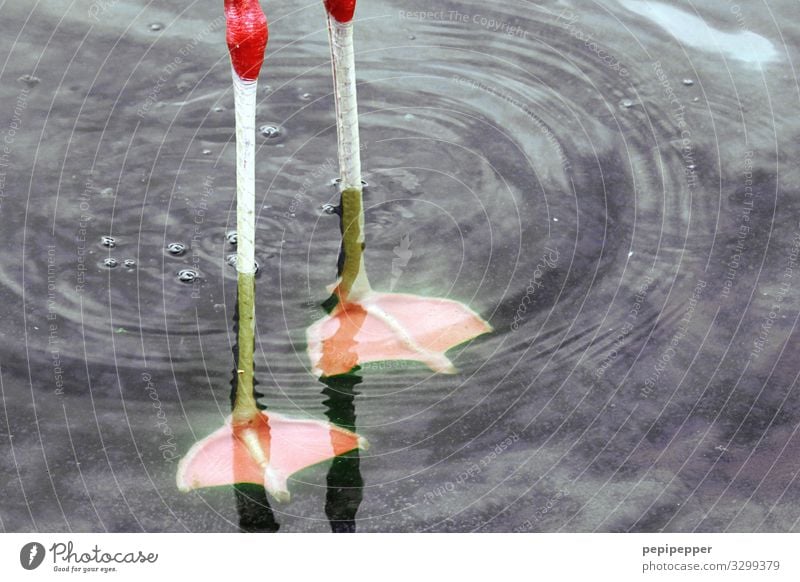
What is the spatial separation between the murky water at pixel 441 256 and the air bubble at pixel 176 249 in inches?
0.4

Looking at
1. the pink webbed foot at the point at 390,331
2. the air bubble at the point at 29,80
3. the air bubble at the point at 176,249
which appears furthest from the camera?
the air bubble at the point at 29,80

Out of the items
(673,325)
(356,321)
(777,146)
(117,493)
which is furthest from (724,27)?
(117,493)

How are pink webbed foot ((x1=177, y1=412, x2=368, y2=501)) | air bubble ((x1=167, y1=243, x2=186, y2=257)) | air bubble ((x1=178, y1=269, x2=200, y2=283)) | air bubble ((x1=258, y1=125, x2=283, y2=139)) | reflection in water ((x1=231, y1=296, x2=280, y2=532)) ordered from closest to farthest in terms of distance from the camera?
reflection in water ((x1=231, y1=296, x2=280, y2=532)), pink webbed foot ((x1=177, y1=412, x2=368, y2=501)), air bubble ((x1=178, y1=269, x2=200, y2=283)), air bubble ((x1=167, y1=243, x2=186, y2=257)), air bubble ((x1=258, y1=125, x2=283, y2=139))

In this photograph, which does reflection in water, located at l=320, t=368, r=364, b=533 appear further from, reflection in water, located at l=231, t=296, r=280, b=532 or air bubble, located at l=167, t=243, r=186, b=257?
air bubble, located at l=167, t=243, r=186, b=257

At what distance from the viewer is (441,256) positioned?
204 inches

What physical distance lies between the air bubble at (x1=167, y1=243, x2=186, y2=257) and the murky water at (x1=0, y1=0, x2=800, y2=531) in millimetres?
11

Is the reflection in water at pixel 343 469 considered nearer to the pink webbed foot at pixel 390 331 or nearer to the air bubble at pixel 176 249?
the pink webbed foot at pixel 390 331

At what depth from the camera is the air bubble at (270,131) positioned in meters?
5.72

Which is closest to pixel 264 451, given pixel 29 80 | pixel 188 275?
pixel 188 275

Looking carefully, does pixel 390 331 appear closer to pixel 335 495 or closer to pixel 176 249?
pixel 335 495

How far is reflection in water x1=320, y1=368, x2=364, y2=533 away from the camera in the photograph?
14.2ft

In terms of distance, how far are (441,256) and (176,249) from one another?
2.85 feet

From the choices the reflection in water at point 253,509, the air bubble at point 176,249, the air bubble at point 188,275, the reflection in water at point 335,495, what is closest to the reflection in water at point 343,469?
the reflection in water at point 335,495

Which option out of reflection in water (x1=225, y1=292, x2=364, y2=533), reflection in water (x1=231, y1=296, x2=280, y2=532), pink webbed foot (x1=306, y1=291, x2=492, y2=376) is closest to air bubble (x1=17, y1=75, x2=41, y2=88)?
pink webbed foot (x1=306, y1=291, x2=492, y2=376)
